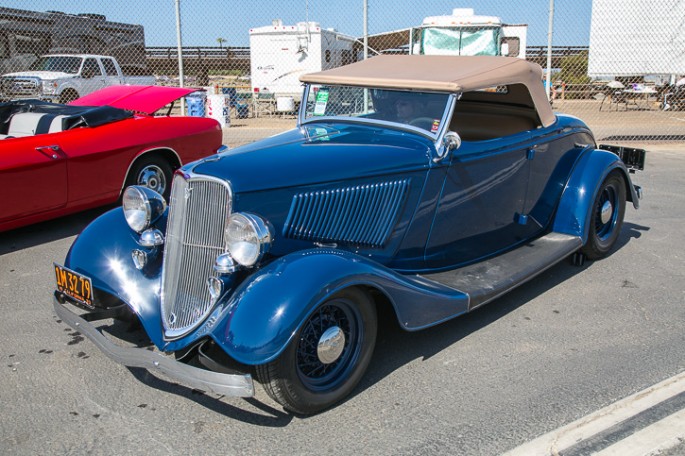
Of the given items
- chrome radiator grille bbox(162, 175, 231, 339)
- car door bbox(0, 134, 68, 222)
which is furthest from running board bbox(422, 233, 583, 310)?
car door bbox(0, 134, 68, 222)

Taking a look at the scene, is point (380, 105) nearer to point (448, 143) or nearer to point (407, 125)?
point (407, 125)

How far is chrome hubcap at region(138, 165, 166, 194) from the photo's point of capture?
21.0 feet

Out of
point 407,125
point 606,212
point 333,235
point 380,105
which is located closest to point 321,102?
point 380,105

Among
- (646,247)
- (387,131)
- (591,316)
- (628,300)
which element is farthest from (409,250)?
(646,247)

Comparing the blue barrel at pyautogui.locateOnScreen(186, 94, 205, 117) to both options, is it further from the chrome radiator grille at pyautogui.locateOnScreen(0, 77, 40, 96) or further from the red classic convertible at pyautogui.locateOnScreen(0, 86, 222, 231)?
the red classic convertible at pyautogui.locateOnScreen(0, 86, 222, 231)

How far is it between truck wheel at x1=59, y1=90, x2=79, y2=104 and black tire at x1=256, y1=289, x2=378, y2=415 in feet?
44.3

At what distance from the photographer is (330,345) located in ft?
9.59

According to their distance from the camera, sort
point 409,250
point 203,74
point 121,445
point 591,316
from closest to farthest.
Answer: point 121,445
point 409,250
point 591,316
point 203,74

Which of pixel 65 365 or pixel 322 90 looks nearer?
pixel 65 365

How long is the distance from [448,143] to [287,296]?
147 centimetres

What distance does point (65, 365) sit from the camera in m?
3.39

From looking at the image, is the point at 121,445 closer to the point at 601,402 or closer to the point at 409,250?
the point at 409,250

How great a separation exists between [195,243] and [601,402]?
2119 mm

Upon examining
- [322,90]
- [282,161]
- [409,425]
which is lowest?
[409,425]
